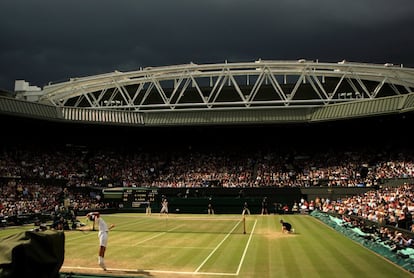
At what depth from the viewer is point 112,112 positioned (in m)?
55.2

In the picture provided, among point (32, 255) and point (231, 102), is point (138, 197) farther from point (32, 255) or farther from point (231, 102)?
point (32, 255)

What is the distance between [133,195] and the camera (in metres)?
51.3

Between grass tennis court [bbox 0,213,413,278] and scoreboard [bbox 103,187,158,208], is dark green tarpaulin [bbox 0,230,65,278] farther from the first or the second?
scoreboard [bbox 103,187,158,208]

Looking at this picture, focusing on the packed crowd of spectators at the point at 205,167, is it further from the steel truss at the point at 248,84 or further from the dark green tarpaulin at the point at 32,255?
the dark green tarpaulin at the point at 32,255

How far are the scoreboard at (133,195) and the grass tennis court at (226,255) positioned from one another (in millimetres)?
24015

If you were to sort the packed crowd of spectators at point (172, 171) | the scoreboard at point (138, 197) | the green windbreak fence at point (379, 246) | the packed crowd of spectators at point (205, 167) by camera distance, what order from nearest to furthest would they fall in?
the green windbreak fence at point (379, 246)
the packed crowd of spectators at point (172, 171)
the packed crowd of spectators at point (205, 167)
the scoreboard at point (138, 197)

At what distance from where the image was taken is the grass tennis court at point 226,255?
1502 centimetres

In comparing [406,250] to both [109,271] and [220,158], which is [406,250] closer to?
[109,271]

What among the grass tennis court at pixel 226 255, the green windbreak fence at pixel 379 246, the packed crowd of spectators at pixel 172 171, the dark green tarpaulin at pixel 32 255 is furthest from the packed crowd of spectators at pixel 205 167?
the dark green tarpaulin at pixel 32 255

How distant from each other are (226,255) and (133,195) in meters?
34.5

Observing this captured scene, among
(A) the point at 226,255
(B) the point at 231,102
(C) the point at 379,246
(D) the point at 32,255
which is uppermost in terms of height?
(B) the point at 231,102

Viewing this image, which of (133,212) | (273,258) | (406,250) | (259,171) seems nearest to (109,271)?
(273,258)

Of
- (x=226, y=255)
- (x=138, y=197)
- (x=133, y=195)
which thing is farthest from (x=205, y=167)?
(x=226, y=255)

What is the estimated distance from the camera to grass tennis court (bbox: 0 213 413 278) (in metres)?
15.0
